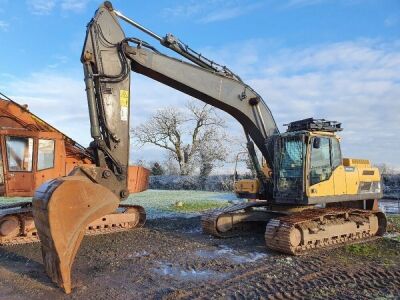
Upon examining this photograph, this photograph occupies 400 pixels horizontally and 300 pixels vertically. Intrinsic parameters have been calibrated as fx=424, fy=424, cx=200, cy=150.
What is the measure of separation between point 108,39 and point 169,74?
1280 millimetres

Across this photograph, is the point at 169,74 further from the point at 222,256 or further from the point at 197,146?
the point at 197,146

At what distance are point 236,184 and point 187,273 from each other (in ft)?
12.9

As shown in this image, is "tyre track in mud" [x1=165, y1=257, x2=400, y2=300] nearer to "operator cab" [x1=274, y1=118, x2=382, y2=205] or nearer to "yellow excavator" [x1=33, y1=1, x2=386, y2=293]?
"yellow excavator" [x1=33, y1=1, x2=386, y2=293]

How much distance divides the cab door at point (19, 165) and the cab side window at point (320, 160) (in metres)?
6.08

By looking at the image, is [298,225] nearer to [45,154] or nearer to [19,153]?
[45,154]

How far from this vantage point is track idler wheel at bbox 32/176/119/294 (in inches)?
204

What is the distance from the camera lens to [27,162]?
9.49m

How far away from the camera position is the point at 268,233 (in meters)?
7.95

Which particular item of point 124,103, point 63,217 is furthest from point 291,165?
Result: point 63,217

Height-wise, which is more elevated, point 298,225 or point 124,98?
point 124,98

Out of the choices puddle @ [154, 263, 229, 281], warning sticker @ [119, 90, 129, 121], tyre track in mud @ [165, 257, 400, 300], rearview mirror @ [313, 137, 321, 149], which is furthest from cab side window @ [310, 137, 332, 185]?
warning sticker @ [119, 90, 129, 121]

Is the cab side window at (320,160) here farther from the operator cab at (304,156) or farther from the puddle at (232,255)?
the puddle at (232,255)

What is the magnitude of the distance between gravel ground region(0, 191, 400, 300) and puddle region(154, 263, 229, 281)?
1 cm

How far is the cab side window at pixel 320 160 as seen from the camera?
8.42 meters
